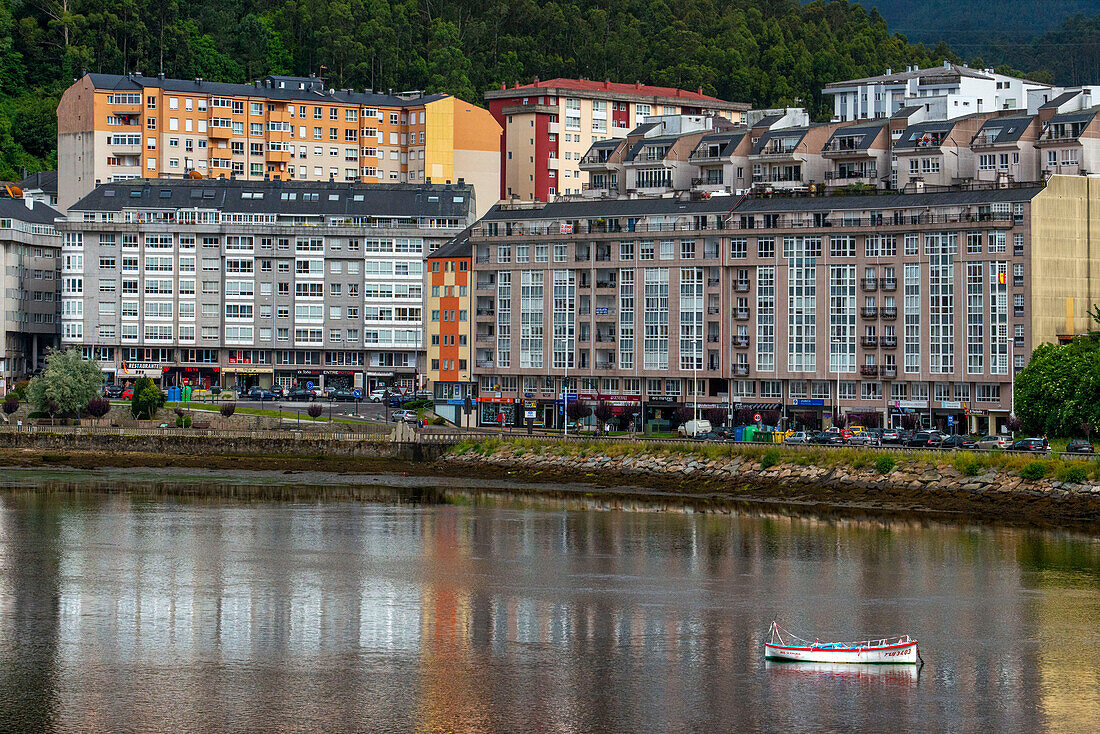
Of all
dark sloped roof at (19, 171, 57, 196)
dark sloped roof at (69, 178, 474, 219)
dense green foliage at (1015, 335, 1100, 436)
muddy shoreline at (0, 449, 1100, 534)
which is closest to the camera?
muddy shoreline at (0, 449, 1100, 534)

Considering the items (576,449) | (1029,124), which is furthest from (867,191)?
(576,449)

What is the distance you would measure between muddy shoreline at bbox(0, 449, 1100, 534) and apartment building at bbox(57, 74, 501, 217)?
2229 inches

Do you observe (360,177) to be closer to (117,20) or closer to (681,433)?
(117,20)

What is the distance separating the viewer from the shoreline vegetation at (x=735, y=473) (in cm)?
7800

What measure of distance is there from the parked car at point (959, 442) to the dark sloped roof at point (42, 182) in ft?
325

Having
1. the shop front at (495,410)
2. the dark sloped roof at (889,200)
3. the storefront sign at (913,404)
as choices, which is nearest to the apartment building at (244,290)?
the shop front at (495,410)

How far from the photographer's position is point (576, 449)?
9812 cm

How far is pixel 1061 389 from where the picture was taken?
95250 millimetres

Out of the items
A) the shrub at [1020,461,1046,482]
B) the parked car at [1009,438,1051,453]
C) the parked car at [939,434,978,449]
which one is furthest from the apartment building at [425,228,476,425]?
the shrub at [1020,461,1046,482]

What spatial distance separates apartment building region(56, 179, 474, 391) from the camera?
139 metres

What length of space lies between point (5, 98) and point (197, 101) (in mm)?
24727

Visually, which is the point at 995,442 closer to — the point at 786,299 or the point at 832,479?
the point at 832,479

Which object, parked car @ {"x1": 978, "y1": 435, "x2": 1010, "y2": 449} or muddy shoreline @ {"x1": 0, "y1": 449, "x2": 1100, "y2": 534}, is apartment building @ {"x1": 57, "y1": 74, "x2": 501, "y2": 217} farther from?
parked car @ {"x1": 978, "y1": 435, "x2": 1010, "y2": 449}

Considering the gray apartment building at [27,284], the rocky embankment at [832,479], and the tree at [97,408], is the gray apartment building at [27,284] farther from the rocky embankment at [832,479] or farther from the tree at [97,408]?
the rocky embankment at [832,479]
